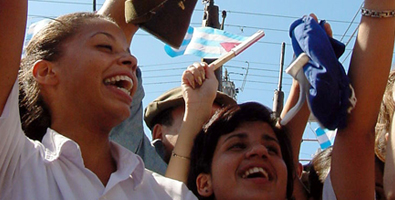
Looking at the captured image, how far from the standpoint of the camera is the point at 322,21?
2094mm

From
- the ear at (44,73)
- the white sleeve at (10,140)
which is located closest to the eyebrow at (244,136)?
the ear at (44,73)

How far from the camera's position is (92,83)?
6.15 ft

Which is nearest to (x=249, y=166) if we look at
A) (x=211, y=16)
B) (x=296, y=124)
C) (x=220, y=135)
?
(x=220, y=135)

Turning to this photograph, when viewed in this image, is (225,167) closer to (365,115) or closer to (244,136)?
(244,136)

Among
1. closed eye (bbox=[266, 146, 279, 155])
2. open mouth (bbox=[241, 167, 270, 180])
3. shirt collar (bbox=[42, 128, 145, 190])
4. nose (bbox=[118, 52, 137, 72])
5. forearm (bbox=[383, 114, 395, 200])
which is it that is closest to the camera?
shirt collar (bbox=[42, 128, 145, 190])

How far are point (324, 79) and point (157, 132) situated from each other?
132 cm

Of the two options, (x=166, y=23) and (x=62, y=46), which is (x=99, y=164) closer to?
(x=62, y=46)

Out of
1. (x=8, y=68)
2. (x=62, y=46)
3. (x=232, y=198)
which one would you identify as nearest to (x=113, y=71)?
(x=62, y=46)

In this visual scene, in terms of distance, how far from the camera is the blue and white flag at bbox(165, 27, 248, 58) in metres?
4.20

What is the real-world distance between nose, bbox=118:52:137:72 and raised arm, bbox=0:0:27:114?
0.49 m

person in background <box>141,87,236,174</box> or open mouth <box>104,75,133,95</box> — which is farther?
person in background <box>141,87,236,174</box>

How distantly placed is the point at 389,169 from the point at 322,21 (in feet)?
2.06

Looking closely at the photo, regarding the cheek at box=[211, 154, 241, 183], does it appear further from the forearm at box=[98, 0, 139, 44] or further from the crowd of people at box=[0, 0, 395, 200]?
the forearm at box=[98, 0, 139, 44]

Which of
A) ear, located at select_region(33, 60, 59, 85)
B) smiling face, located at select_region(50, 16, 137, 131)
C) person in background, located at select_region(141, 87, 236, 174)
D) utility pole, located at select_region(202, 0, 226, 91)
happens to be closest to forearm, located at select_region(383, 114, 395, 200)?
smiling face, located at select_region(50, 16, 137, 131)
